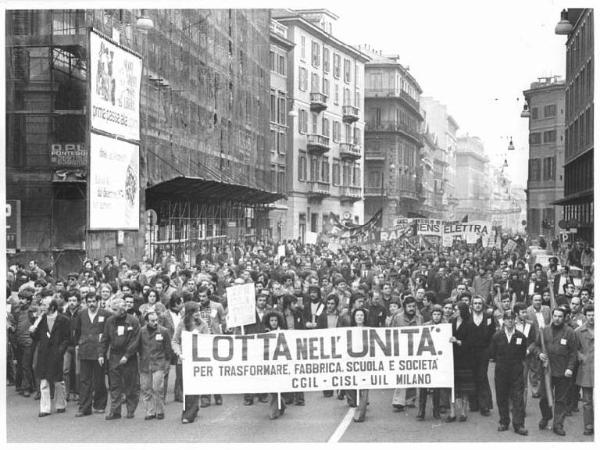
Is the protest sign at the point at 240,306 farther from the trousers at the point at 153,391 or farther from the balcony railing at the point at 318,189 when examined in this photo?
the balcony railing at the point at 318,189

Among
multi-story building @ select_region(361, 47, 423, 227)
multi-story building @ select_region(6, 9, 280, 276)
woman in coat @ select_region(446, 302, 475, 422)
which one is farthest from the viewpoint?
multi-story building @ select_region(361, 47, 423, 227)

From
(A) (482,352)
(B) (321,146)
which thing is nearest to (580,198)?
(A) (482,352)

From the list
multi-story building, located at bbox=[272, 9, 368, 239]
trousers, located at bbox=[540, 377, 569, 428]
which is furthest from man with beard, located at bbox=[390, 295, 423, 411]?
multi-story building, located at bbox=[272, 9, 368, 239]

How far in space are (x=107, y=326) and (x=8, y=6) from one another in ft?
16.3

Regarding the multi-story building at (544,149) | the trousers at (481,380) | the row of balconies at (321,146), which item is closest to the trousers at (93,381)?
the trousers at (481,380)

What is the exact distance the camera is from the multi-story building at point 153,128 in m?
27.5

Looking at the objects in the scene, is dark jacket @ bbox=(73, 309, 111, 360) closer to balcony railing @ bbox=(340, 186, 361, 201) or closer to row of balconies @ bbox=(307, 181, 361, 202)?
row of balconies @ bbox=(307, 181, 361, 202)

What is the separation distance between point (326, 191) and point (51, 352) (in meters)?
55.8

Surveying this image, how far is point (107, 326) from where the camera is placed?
1302 centimetres

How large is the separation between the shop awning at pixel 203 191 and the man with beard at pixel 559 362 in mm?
21372

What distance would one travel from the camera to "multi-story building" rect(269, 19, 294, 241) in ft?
192

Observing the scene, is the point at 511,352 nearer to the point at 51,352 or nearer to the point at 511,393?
the point at 511,393

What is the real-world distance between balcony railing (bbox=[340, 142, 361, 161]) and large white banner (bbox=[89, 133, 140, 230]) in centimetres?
4357

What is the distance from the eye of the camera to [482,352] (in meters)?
13.0
